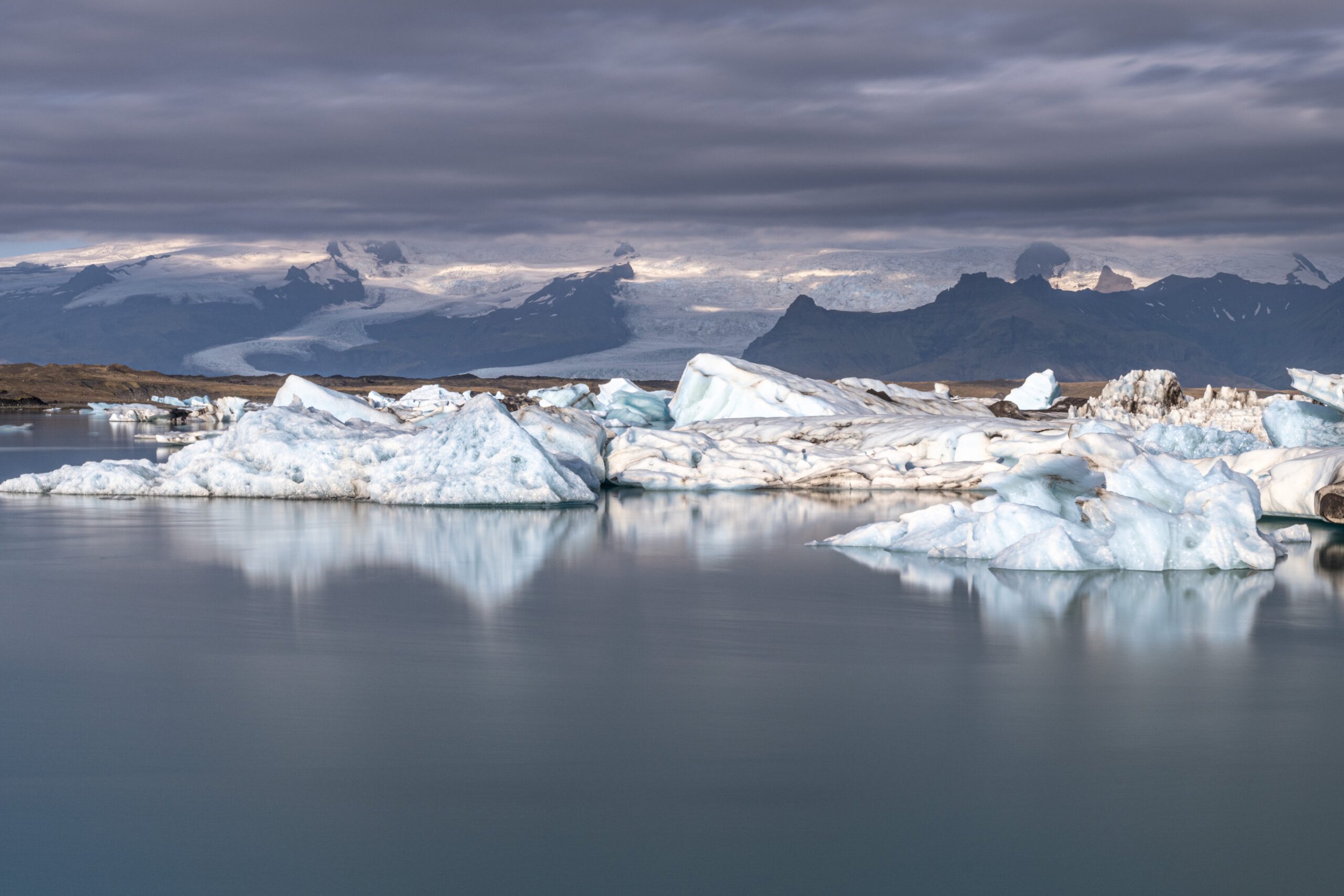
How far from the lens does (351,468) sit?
21.7m

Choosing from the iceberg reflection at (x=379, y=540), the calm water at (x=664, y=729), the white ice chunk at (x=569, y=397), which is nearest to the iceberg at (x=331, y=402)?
the white ice chunk at (x=569, y=397)

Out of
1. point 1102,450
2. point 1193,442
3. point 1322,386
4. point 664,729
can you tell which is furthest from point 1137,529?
point 1193,442

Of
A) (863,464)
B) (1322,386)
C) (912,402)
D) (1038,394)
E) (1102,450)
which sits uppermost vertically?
(1322,386)

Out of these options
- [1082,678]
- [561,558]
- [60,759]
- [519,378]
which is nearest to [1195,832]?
[1082,678]

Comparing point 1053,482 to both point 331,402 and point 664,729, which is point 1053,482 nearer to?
point 664,729

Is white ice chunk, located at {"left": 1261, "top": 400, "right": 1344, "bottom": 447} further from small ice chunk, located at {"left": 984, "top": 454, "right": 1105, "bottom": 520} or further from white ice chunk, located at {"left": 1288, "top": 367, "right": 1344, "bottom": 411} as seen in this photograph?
small ice chunk, located at {"left": 984, "top": 454, "right": 1105, "bottom": 520}

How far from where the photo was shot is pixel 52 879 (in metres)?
5.60

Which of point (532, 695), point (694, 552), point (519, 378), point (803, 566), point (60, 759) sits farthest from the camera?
point (519, 378)

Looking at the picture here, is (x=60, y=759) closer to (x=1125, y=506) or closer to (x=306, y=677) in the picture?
(x=306, y=677)

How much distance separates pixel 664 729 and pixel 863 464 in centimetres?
1811

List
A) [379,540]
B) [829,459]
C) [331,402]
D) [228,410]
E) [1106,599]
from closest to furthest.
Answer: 1. [1106,599]
2. [379,540]
3. [829,459]
4. [331,402]
5. [228,410]

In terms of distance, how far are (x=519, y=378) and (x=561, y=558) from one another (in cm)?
11571

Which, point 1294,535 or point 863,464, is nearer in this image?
point 1294,535

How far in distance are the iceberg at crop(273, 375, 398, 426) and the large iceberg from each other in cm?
643
